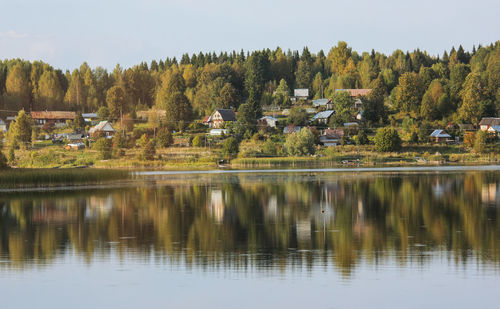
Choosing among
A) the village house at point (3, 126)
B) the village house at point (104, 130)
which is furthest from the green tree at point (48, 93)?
the village house at point (104, 130)

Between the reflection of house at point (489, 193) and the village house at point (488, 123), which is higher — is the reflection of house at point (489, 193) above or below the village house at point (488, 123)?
below

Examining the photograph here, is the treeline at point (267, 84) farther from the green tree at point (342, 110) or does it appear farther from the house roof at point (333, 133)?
the house roof at point (333, 133)

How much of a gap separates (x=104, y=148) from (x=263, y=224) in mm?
68011

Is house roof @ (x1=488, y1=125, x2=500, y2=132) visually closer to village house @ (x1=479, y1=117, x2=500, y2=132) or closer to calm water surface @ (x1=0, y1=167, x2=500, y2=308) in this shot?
village house @ (x1=479, y1=117, x2=500, y2=132)

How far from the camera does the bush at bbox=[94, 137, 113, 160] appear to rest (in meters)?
91.0

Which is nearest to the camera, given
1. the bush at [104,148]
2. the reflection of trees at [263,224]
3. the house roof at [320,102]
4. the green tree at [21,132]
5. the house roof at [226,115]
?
the reflection of trees at [263,224]

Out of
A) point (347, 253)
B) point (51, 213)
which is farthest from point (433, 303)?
point (51, 213)

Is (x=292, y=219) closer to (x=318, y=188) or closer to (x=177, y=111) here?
(x=318, y=188)

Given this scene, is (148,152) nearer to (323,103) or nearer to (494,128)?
(494,128)

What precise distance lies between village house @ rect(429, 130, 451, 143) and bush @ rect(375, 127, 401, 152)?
10959 millimetres

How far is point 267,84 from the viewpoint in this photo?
166500 mm

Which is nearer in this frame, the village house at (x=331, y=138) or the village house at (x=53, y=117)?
the village house at (x=331, y=138)

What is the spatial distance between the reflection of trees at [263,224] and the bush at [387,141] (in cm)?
4079

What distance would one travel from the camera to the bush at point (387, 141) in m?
92.9
